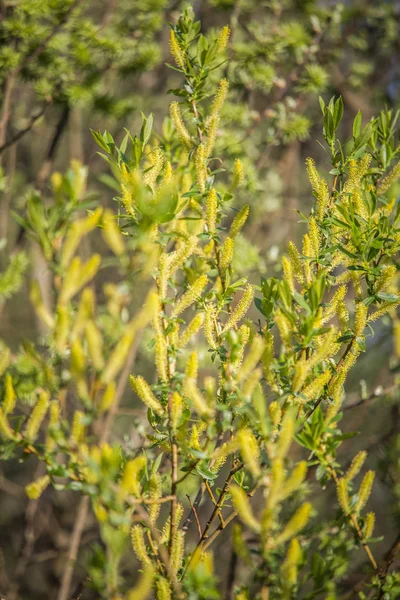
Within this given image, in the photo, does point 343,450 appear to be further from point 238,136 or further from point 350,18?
point 350,18

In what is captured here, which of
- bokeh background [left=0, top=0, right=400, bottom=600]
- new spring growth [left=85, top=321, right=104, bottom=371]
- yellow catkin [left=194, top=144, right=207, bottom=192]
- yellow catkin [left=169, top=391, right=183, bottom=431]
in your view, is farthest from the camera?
bokeh background [left=0, top=0, right=400, bottom=600]

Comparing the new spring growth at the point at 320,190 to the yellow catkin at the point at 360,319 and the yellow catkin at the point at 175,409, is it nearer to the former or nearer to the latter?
the yellow catkin at the point at 360,319

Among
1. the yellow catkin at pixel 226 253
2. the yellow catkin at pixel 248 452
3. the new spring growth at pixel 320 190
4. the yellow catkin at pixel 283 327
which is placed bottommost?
the yellow catkin at pixel 248 452

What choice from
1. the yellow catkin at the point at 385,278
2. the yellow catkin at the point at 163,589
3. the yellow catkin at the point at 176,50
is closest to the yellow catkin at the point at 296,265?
the yellow catkin at the point at 385,278

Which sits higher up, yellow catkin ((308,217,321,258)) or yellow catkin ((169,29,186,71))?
yellow catkin ((169,29,186,71))

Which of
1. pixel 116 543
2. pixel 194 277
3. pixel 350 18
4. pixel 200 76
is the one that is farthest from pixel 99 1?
pixel 116 543

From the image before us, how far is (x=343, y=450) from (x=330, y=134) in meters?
2.17

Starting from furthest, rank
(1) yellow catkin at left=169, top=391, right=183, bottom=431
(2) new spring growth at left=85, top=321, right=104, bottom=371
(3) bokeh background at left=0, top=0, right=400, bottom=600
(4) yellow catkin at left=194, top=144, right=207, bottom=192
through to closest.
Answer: (3) bokeh background at left=0, top=0, right=400, bottom=600, (4) yellow catkin at left=194, top=144, right=207, bottom=192, (1) yellow catkin at left=169, top=391, right=183, bottom=431, (2) new spring growth at left=85, top=321, right=104, bottom=371

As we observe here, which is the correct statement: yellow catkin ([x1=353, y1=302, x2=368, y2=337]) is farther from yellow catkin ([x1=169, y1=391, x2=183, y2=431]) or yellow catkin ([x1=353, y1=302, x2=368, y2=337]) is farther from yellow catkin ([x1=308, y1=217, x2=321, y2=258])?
yellow catkin ([x1=169, y1=391, x2=183, y2=431])

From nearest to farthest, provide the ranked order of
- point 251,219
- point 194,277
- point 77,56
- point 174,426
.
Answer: point 174,426
point 194,277
point 77,56
point 251,219

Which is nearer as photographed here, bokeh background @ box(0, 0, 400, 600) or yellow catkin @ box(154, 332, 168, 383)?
yellow catkin @ box(154, 332, 168, 383)

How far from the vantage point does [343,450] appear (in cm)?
259

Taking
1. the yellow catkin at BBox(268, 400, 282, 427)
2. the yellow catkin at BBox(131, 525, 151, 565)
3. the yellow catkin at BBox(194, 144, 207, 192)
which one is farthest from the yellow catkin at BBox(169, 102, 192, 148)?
the yellow catkin at BBox(131, 525, 151, 565)

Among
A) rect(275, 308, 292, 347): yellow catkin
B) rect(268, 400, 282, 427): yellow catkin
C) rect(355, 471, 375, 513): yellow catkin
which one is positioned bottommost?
rect(355, 471, 375, 513): yellow catkin
